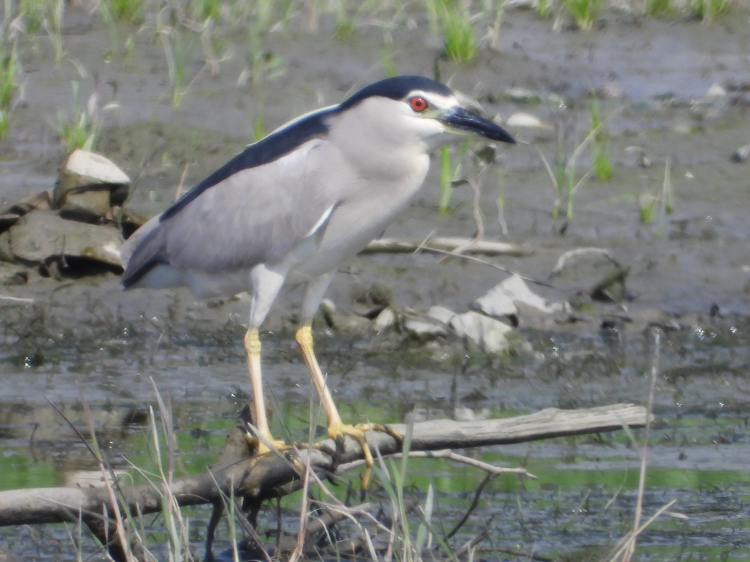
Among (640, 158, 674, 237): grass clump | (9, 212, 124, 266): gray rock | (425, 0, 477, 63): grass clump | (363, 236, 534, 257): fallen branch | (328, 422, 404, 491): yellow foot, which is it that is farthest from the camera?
(425, 0, 477, 63): grass clump

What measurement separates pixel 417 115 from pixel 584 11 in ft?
21.7

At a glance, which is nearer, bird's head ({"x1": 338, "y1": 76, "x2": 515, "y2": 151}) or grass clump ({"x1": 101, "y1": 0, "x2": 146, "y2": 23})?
bird's head ({"x1": 338, "y1": 76, "x2": 515, "y2": 151})

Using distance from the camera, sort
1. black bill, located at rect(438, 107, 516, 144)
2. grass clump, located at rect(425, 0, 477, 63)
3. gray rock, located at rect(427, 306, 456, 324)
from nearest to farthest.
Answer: black bill, located at rect(438, 107, 516, 144)
gray rock, located at rect(427, 306, 456, 324)
grass clump, located at rect(425, 0, 477, 63)

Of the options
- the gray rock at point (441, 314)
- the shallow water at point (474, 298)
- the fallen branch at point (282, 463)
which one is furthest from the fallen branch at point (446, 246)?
the fallen branch at point (282, 463)

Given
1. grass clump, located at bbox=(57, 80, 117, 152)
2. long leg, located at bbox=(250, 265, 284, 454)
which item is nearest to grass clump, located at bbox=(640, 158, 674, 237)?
grass clump, located at bbox=(57, 80, 117, 152)

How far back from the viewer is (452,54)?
9445mm

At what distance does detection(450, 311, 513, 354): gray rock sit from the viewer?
19.2ft

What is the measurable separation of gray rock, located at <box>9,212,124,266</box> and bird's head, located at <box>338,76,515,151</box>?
8.63 ft

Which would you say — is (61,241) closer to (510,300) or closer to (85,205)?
(85,205)

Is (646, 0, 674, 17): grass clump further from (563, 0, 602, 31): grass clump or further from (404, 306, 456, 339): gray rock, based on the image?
(404, 306, 456, 339): gray rock

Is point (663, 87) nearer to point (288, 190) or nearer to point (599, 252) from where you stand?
point (599, 252)

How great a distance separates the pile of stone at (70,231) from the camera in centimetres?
646

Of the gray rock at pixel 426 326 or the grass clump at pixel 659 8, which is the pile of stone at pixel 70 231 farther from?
the grass clump at pixel 659 8

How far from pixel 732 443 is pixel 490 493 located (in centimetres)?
104
